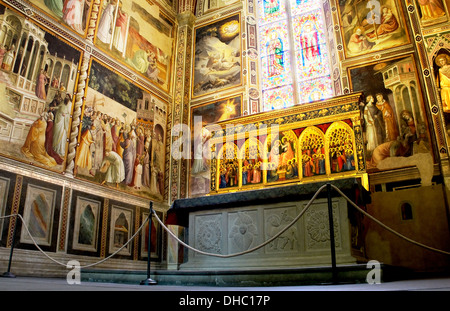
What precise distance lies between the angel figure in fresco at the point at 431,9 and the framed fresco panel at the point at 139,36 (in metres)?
8.52

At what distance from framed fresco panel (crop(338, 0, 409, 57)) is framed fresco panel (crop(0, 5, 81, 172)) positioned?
8.46 metres

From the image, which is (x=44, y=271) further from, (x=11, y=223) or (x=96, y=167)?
(x=96, y=167)

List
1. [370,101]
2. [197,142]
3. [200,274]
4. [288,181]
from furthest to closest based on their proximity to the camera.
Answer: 1. [197,142]
2. [370,101]
3. [288,181]
4. [200,274]

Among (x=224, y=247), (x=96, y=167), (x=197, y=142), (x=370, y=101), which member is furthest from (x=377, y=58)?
(x=96, y=167)

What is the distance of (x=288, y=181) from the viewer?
30.4ft

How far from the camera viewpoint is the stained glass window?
12.7 meters

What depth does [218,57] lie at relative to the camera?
14.2m

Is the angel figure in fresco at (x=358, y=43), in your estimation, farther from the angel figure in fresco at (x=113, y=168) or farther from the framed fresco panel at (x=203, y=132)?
the angel figure in fresco at (x=113, y=168)

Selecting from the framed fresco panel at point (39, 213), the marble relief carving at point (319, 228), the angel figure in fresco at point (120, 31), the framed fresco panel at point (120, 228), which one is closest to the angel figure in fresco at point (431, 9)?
the marble relief carving at point (319, 228)

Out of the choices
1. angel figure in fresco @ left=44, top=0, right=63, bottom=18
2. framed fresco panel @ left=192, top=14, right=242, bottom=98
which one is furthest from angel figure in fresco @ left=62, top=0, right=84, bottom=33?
framed fresco panel @ left=192, top=14, right=242, bottom=98

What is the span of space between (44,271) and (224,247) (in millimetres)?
4527

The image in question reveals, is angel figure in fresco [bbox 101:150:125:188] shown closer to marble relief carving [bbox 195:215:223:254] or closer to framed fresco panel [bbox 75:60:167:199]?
framed fresco panel [bbox 75:60:167:199]

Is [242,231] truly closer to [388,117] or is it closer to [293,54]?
[388,117]

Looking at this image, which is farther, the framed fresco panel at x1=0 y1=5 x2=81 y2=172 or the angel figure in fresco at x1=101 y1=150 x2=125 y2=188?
the angel figure in fresco at x1=101 y1=150 x2=125 y2=188
